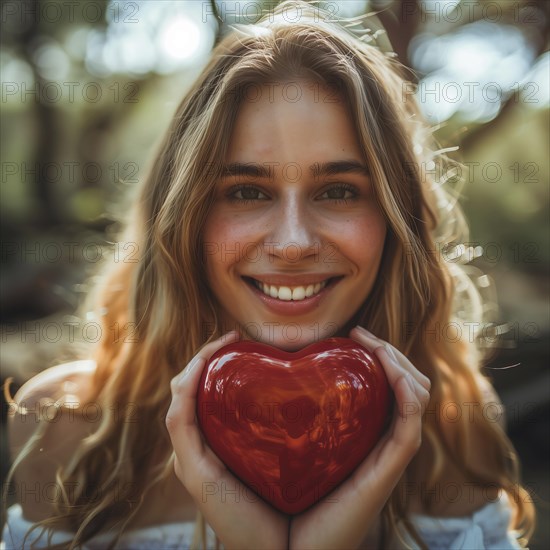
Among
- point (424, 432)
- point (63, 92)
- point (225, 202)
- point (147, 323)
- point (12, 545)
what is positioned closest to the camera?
point (225, 202)

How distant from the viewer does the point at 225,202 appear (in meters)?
1.37

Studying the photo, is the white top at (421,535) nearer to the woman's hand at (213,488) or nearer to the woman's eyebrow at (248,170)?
the woman's hand at (213,488)

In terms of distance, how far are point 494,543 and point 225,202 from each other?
117 centimetres

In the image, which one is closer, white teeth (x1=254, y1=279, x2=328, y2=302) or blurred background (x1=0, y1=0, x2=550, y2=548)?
white teeth (x1=254, y1=279, x2=328, y2=302)

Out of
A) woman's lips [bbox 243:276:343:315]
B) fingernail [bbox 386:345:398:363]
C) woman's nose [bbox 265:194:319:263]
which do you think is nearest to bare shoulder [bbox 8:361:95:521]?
woman's lips [bbox 243:276:343:315]

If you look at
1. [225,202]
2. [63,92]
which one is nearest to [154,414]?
[225,202]

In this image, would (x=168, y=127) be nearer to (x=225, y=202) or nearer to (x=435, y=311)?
(x=225, y=202)

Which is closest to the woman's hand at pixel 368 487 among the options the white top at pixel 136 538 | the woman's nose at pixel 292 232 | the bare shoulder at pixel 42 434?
the woman's nose at pixel 292 232

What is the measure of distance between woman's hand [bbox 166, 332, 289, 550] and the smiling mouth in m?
0.22

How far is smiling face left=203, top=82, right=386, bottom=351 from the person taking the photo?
128 centimetres

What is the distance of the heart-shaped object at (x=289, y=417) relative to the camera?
116cm

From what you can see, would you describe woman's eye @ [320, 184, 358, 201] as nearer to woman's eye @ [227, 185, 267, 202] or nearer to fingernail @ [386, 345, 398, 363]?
woman's eye @ [227, 185, 267, 202]

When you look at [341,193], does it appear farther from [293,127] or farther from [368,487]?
[368,487]

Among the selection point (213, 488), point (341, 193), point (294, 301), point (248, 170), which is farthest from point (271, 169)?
point (213, 488)
